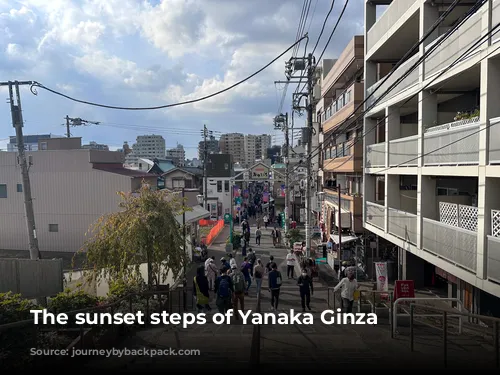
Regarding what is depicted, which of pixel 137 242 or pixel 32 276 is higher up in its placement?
pixel 137 242

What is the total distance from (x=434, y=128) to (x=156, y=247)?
28.9 ft

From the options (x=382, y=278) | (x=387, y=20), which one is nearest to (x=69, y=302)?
(x=382, y=278)

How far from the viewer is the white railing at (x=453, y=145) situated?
31.4 ft

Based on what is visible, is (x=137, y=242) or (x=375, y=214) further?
(x=375, y=214)

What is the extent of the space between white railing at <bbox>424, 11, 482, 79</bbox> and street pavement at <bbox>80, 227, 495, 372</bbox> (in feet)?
20.0

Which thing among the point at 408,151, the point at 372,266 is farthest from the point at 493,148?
the point at 372,266

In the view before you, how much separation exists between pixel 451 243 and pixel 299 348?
17.3ft

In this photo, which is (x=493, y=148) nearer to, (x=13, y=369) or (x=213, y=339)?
(x=213, y=339)

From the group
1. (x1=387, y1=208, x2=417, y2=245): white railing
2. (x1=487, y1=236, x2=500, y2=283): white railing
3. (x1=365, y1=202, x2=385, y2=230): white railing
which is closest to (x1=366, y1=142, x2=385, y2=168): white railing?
(x1=365, y1=202, x2=385, y2=230): white railing

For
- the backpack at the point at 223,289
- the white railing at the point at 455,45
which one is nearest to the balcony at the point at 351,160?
the white railing at the point at 455,45

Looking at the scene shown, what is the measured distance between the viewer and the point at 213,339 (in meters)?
8.30

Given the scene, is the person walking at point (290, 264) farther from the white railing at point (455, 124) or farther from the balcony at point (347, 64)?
the balcony at point (347, 64)

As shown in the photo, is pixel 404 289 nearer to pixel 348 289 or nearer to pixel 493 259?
pixel 348 289

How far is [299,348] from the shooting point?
7656 millimetres
